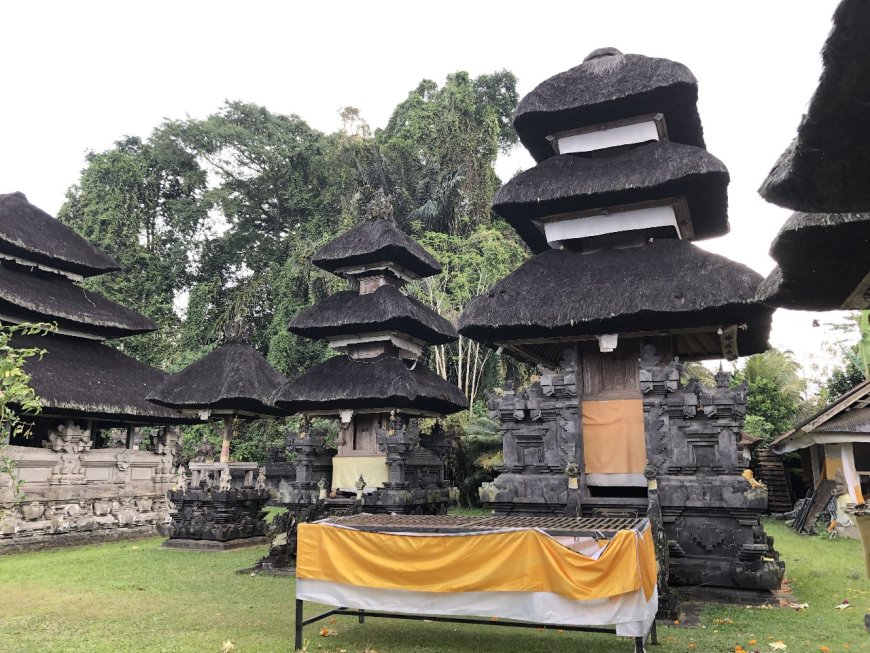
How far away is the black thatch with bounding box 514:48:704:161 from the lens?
11953 mm

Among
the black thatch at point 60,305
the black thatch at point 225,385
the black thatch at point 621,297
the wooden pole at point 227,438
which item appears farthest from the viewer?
the black thatch at point 60,305

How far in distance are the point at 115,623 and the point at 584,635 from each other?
238 inches

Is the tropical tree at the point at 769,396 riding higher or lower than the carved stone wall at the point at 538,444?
higher

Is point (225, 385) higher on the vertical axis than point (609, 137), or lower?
lower

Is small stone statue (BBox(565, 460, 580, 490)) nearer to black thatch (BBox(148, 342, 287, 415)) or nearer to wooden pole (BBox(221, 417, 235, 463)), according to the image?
black thatch (BBox(148, 342, 287, 415))

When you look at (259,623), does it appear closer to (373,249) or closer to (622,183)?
(622,183)

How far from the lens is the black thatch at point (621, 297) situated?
10203mm

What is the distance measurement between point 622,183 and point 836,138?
8.39 meters

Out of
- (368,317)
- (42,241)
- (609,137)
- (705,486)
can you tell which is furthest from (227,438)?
(705,486)

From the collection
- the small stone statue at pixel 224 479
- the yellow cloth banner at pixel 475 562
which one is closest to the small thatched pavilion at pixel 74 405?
the small stone statue at pixel 224 479

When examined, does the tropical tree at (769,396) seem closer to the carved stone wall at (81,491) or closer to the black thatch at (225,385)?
the black thatch at (225,385)

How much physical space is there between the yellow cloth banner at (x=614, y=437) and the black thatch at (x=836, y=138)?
761cm

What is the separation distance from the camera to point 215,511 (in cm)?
1642

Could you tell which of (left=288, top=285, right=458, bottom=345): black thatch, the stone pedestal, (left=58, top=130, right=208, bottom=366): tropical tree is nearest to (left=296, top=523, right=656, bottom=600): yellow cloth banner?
(left=288, top=285, right=458, bottom=345): black thatch
